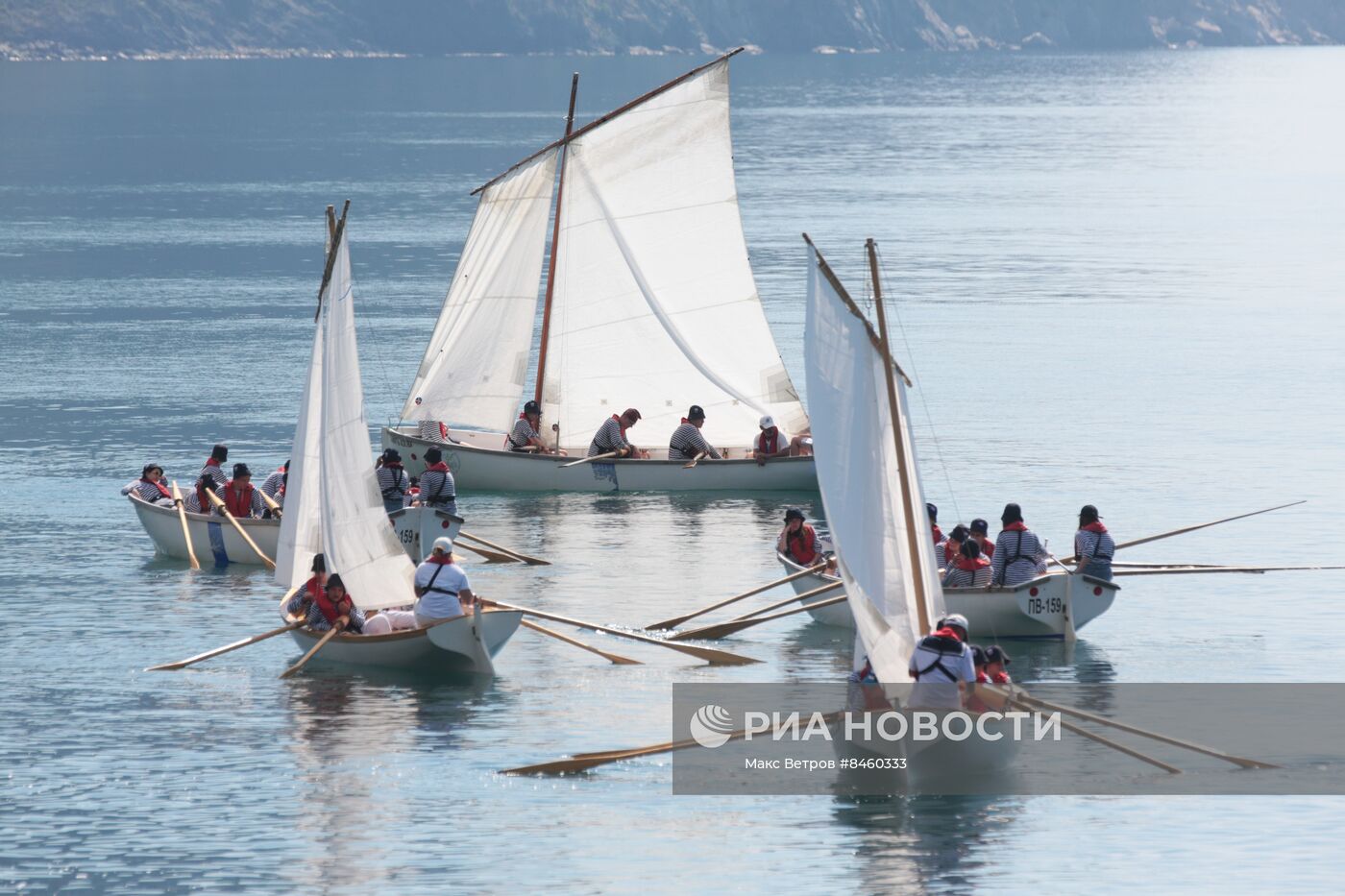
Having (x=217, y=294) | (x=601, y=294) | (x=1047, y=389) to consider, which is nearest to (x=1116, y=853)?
(x=601, y=294)

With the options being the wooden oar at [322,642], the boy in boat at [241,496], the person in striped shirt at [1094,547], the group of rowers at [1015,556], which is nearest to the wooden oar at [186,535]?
the boy in boat at [241,496]

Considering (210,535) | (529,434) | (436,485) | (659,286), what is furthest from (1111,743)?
(659,286)

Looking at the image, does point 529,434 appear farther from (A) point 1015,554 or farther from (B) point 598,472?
(A) point 1015,554

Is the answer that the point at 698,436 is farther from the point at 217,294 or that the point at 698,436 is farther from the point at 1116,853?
the point at 217,294

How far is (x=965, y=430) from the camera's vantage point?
247 ft

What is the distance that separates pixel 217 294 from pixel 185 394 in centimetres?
2928

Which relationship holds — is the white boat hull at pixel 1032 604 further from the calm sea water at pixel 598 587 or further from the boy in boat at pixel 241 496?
the boy in boat at pixel 241 496

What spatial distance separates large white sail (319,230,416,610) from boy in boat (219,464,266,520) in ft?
28.1

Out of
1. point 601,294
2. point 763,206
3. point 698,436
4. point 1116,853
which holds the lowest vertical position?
point 1116,853

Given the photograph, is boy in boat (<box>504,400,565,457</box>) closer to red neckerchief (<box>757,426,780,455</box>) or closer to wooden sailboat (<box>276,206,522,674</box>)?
red neckerchief (<box>757,426,780,455</box>)

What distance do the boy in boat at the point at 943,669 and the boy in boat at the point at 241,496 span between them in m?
23.7

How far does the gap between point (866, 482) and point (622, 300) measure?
96.8 feet

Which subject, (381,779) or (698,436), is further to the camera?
(698,436)

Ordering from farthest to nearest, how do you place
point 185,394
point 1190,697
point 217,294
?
point 217,294 → point 185,394 → point 1190,697
